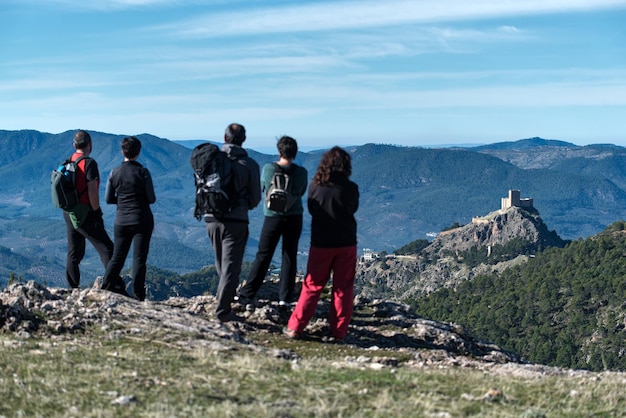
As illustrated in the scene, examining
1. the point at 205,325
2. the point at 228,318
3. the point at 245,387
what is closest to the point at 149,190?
the point at 228,318

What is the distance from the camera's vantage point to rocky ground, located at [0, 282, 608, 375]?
417 inches

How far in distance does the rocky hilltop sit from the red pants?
4725 inches

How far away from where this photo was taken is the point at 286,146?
39.4 feet

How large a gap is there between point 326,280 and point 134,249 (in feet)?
11.4

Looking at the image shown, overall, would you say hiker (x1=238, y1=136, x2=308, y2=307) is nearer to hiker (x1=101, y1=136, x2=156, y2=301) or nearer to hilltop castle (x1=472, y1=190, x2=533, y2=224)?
hiker (x1=101, y1=136, x2=156, y2=301)

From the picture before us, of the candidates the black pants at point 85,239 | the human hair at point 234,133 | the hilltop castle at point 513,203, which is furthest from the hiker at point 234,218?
the hilltop castle at point 513,203

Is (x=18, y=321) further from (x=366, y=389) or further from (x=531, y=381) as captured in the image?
(x=531, y=381)

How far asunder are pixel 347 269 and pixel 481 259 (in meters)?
136

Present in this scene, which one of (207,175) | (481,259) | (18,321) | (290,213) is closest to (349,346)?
(290,213)

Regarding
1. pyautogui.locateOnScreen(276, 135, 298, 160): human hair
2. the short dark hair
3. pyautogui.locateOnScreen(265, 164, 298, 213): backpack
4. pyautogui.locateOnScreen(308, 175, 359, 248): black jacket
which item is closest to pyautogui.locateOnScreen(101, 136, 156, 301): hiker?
the short dark hair

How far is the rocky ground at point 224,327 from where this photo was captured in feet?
34.8

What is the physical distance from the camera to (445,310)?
9838cm

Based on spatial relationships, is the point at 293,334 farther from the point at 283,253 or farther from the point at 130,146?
the point at 130,146

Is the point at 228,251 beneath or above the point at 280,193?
beneath
